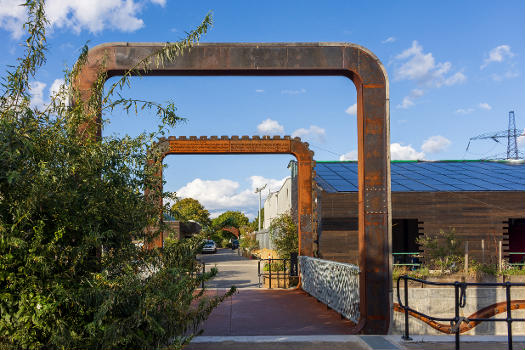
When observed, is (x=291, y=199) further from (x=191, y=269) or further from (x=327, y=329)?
(x=191, y=269)

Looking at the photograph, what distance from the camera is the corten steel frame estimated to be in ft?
24.3

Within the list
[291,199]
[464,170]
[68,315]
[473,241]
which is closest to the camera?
[68,315]

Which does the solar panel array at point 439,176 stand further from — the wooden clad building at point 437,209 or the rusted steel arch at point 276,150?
the rusted steel arch at point 276,150

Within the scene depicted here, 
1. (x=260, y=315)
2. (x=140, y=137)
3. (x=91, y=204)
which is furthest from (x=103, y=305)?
(x=260, y=315)

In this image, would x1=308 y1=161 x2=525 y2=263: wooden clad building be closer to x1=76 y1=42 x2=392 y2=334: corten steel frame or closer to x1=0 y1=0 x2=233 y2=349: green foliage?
x1=76 y1=42 x2=392 y2=334: corten steel frame

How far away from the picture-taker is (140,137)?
5.28 metres

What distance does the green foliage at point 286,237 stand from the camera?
17.8 meters

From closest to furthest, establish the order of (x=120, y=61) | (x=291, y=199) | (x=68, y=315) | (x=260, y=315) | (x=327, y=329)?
(x=68, y=315) → (x=120, y=61) → (x=327, y=329) → (x=260, y=315) → (x=291, y=199)

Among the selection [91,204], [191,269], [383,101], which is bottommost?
[191,269]

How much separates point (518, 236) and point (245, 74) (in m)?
24.0

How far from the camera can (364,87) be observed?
24.5 feet

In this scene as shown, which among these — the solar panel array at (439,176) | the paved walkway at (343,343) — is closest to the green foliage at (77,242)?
the paved walkway at (343,343)

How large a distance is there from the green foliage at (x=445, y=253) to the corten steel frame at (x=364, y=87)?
10.5 metres

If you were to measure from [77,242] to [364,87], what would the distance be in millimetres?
4907
